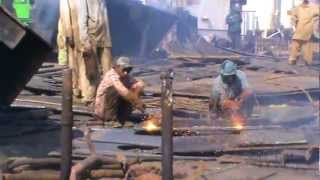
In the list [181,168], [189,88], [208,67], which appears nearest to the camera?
[181,168]

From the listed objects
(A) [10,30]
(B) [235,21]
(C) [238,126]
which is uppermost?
(A) [10,30]

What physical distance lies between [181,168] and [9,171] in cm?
169

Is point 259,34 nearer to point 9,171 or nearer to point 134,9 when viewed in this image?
point 134,9

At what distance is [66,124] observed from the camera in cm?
578

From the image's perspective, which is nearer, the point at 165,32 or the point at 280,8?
the point at 165,32

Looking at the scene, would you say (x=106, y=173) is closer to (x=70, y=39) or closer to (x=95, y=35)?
(x=95, y=35)

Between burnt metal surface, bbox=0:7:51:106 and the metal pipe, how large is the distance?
6.82 ft

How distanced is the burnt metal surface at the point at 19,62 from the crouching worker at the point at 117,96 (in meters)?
0.99

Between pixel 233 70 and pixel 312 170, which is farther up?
pixel 233 70

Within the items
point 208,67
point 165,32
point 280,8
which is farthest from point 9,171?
point 280,8

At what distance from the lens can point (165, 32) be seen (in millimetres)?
19516

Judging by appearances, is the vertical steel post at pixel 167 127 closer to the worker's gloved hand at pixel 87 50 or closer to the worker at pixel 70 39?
the worker's gloved hand at pixel 87 50

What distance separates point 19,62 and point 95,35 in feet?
7.69

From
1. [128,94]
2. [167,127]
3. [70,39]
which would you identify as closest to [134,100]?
[128,94]
